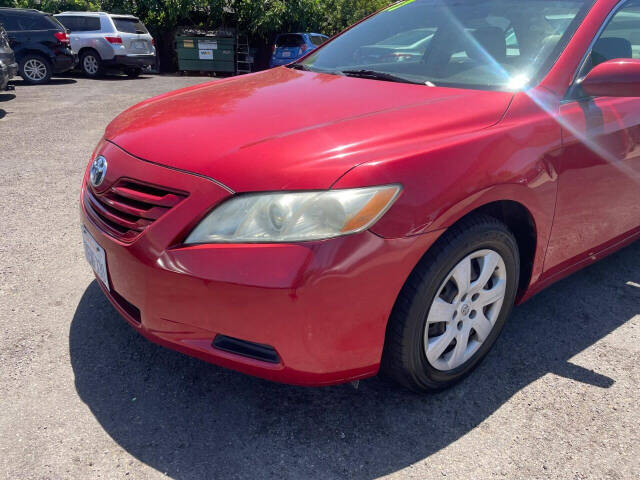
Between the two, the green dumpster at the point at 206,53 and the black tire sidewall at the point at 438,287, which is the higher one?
the black tire sidewall at the point at 438,287

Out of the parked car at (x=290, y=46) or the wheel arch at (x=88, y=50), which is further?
the parked car at (x=290, y=46)

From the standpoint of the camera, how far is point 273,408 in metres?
2.16

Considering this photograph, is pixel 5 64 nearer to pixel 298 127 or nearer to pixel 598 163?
pixel 298 127

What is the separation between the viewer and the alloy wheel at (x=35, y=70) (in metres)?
11.7

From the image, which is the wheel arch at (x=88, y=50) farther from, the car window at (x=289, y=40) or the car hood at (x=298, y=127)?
the car hood at (x=298, y=127)

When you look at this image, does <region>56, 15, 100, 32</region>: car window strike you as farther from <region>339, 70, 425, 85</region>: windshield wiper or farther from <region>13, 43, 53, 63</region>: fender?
<region>339, 70, 425, 85</region>: windshield wiper

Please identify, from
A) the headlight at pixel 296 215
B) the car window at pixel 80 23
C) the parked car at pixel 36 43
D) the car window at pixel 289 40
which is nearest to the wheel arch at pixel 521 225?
the headlight at pixel 296 215

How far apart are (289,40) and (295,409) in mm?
14867

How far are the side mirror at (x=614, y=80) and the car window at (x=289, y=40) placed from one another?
13872 mm

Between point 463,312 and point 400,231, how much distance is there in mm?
582

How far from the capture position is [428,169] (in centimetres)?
182

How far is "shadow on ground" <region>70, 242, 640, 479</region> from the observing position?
6.30ft

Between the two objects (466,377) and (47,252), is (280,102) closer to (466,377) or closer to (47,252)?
(466,377)

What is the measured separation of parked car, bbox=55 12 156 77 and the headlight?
13241 millimetres
